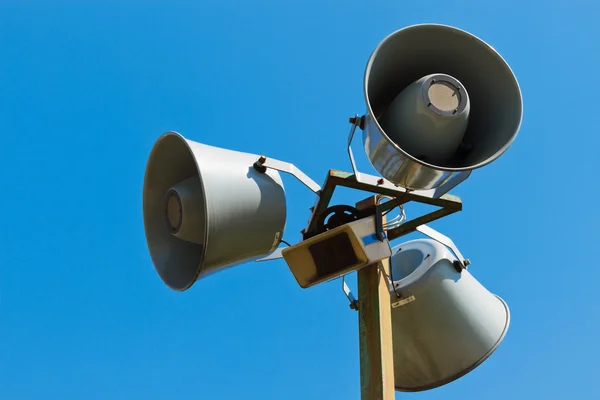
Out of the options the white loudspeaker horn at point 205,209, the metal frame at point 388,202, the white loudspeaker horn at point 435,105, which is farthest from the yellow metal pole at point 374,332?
the white loudspeaker horn at point 205,209

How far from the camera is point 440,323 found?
3783mm

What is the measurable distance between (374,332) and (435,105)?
1.07 meters

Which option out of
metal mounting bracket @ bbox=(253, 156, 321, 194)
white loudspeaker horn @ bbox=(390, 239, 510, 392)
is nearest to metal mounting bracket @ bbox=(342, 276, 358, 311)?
white loudspeaker horn @ bbox=(390, 239, 510, 392)

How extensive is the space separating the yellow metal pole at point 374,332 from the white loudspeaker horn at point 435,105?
0.38m

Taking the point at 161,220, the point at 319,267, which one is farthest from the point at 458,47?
the point at 161,220

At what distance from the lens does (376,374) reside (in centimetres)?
302

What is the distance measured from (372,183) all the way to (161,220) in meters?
1.36

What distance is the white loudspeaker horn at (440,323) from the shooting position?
3.79m

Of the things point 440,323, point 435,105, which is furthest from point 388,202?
point 440,323

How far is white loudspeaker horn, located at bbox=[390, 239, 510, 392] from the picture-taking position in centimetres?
379

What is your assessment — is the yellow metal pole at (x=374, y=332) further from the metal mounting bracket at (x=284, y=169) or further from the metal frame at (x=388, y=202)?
the metal mounting bracket at (x=284, y=169)

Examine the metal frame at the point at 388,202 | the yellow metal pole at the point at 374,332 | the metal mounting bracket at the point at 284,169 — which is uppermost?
the metal mounting bracket at the point at 284,169

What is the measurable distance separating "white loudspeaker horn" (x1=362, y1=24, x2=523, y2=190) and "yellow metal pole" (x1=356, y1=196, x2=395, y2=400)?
384mm

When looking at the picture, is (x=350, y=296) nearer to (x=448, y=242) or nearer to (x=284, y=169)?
(x=448, y=242)
